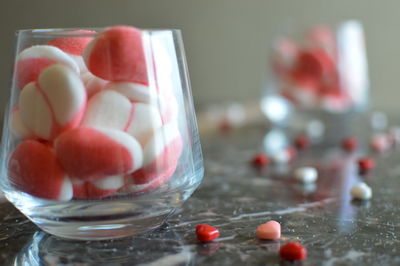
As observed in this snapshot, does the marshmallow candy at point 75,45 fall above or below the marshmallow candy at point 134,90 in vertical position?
above

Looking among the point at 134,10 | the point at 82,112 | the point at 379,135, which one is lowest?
the point at 379,135

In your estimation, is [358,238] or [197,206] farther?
[197,206]

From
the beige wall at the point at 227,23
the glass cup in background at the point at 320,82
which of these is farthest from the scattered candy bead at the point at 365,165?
the beige wall at the point at 227,23

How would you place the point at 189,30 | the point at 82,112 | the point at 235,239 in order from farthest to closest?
the point at 189,30 → the point at 235,239 → the point at 82,112

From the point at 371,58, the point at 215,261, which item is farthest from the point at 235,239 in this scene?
the point at 371,58

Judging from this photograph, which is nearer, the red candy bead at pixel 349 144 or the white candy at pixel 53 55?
the white candy at pixel 53 55

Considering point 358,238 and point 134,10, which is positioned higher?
point 134,10

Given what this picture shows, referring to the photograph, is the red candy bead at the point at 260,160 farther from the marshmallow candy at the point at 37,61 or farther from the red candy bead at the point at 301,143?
the marshmallow candy at the point at 37,61

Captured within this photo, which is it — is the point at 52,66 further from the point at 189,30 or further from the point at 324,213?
the point at 189,30
